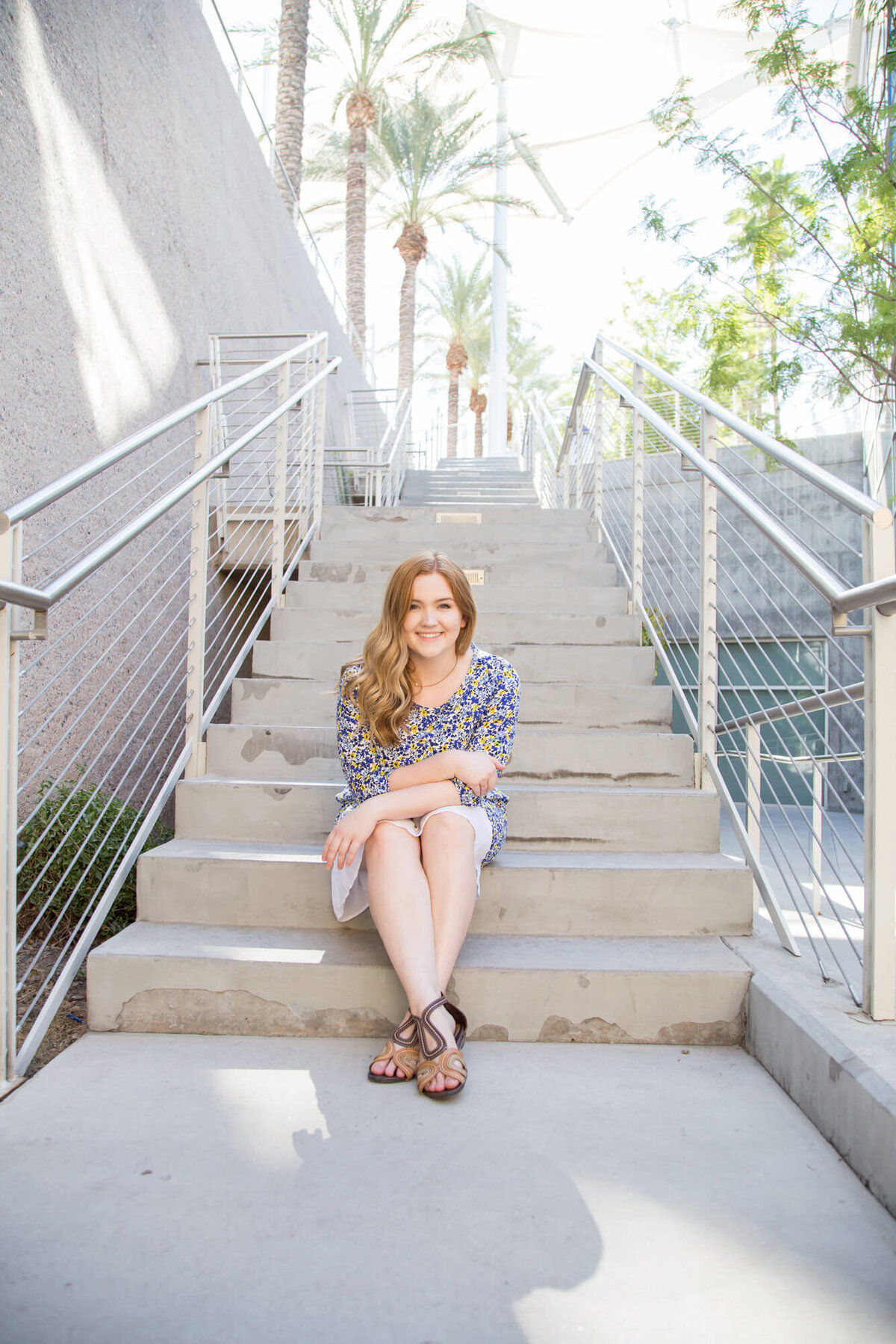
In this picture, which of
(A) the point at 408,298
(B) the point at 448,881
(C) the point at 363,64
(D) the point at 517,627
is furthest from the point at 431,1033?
(A) the point at 408,298

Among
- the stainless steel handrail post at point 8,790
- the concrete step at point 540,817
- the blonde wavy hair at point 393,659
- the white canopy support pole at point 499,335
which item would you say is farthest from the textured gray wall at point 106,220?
the white canopy support pole at point 499,335

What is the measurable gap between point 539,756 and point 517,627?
34.8 inches

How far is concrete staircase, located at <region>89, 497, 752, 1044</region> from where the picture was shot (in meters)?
2.01

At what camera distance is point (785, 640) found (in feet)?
28.0

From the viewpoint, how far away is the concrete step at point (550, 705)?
3.08m

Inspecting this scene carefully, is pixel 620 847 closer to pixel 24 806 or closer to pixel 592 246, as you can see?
pixel 24 806

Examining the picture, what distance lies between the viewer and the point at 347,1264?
1267mm

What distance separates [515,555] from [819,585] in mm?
2498

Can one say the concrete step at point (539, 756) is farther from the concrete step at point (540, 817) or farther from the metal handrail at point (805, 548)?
the metal handrail at point (805, 548)

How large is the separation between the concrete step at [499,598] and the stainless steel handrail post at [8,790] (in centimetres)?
205

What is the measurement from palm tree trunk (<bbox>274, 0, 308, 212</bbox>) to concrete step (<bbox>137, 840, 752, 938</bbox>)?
354 inches

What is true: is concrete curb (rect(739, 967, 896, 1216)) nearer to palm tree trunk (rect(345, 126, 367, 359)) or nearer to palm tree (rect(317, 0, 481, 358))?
palm tree (rect(317, 0, 481, 358))

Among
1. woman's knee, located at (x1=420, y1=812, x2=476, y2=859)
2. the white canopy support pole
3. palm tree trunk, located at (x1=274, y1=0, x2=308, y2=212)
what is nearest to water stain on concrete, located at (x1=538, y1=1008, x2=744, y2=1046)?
woman's knee, located at (x1=420, y1=812, x2=476, y2=859)

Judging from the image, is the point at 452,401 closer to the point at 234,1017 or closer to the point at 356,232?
the point at 356,232
